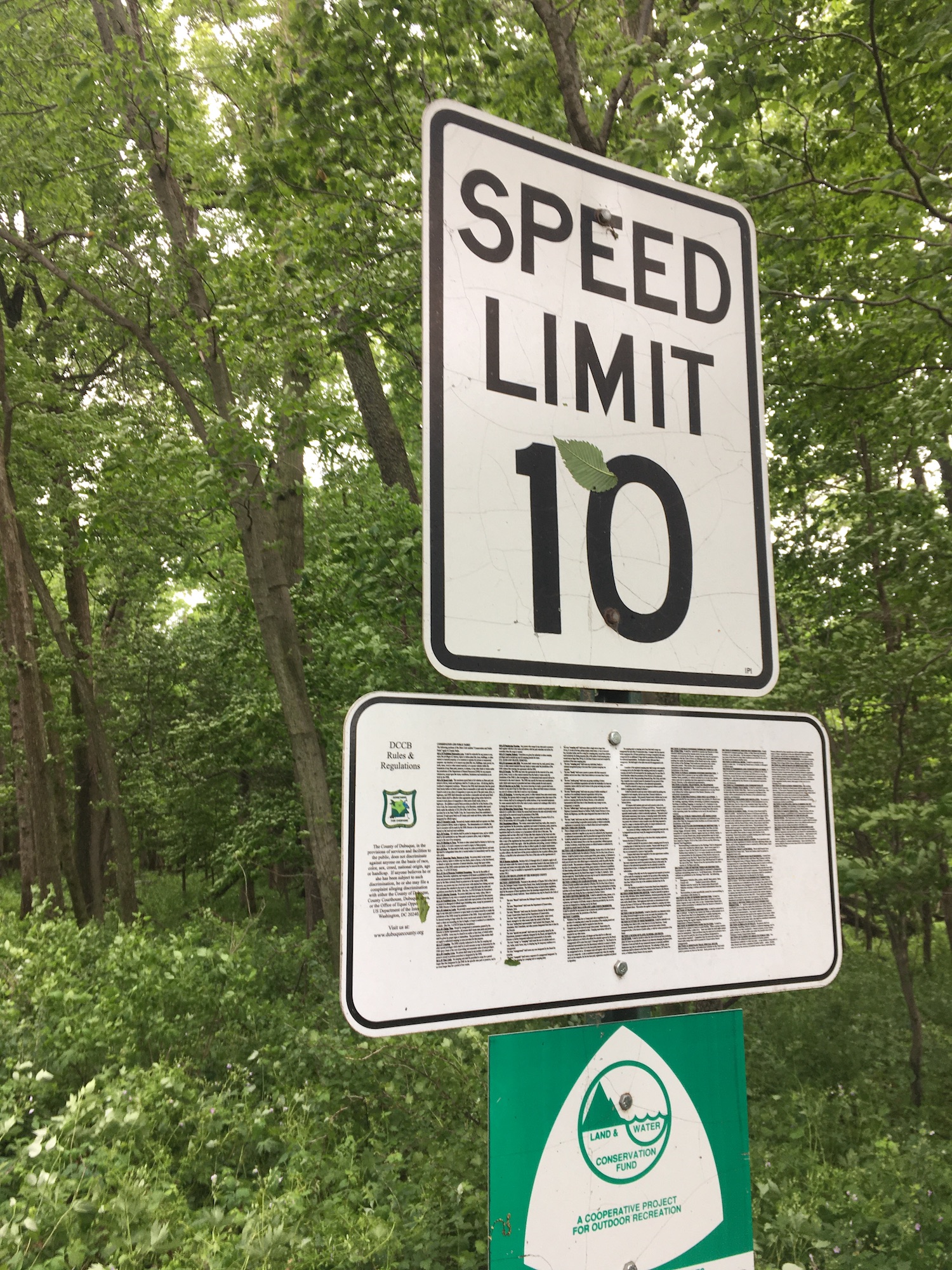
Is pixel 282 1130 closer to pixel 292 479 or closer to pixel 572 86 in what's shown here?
pixel 572 86

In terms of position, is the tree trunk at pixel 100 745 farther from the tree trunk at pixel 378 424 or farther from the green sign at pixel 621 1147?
the green sign at pixel 621 1147

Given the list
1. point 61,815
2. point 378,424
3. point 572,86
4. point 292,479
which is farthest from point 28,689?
point 572,86

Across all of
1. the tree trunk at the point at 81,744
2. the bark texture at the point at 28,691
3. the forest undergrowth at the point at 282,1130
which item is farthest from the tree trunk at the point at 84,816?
the forest undergrowth at the point at 282,1130

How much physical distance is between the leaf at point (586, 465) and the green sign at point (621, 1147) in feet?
2.74

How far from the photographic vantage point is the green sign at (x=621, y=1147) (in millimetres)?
1245

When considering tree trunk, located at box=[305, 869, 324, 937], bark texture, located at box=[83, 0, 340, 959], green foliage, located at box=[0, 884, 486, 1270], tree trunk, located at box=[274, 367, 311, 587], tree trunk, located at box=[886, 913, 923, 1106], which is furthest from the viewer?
tree trunk, located at box=[305, 869, 324, 937]

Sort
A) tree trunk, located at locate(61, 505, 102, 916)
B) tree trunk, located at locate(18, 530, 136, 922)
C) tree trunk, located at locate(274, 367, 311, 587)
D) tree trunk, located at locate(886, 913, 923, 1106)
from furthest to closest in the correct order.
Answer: tree trunk, located at locate(61, 505, 102, 916), tree trunk, located at locate(18, 530, 136, 922), tree trunk, located at locate(886, 913, 923, 1106), tree trunk, located at locate(274, 367, 311, 587)

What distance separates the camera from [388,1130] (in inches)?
237

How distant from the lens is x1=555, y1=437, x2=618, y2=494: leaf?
1402 mm

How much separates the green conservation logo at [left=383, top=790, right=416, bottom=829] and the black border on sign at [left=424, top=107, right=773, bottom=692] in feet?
0.61

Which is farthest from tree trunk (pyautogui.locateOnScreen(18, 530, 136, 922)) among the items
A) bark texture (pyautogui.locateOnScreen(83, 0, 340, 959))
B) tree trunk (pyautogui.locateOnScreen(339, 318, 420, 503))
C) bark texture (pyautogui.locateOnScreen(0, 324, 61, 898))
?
tree trunk (pyautogui.locateOnScreen(339, 318, 420, 503))

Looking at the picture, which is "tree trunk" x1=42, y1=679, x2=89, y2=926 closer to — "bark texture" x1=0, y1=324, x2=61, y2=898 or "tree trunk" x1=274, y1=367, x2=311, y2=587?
"bark texture" x1=0, y1=324, x2=61, y2=898

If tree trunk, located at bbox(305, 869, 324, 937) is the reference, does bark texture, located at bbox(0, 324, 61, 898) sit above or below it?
above

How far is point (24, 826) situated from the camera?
14.2 m
